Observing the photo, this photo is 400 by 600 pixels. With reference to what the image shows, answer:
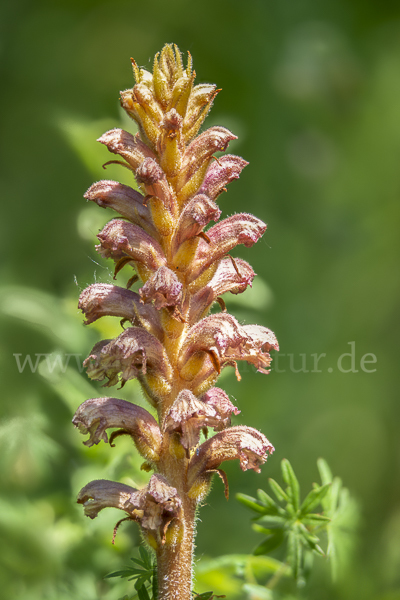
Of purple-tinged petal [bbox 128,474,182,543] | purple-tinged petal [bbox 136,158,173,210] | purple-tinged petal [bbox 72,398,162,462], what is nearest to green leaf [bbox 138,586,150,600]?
purple-tinged petal [bbox 128,474,182,543]

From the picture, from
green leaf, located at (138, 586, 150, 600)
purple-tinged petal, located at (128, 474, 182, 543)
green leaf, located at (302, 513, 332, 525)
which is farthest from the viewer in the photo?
green leaf, located at (302, 513, 332, 525)

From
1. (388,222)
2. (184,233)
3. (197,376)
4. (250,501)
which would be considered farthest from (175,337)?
(388,222)

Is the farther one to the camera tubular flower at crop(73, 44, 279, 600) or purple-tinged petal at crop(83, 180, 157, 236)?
purple-tinged petal at crop(83, 180, 157, 236)

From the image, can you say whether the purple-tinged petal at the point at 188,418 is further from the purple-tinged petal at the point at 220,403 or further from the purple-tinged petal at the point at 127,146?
the purple-tinged petal at the point at 127,146

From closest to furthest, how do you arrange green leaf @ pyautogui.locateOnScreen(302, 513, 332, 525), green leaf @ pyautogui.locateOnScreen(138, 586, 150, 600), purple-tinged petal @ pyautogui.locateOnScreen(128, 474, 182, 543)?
purple-tinged petal @ pyautogui.locateOnScreen(128, 474, 182, 543), green leaf @ pyautogui.locateOnScreen(138, 586, 150, 600), green leaf @ pyautogui.locateOnScreen(302, 513, 332, 525)

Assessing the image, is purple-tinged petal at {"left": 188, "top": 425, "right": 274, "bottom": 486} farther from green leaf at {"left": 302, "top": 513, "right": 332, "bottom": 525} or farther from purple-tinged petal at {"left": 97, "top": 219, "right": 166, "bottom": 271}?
purple-tinged petal at {"left": 97, "top": 219, "right": 166, "bottom": 271}

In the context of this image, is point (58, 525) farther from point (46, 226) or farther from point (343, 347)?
point (343, 347)

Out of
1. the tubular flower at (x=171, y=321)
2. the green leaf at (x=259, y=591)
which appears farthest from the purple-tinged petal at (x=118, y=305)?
the green leaf at (x=259, y=591)

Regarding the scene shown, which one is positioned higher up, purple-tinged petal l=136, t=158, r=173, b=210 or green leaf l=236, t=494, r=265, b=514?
purple-tinged petal l=136, t=158, r=173, b=210
